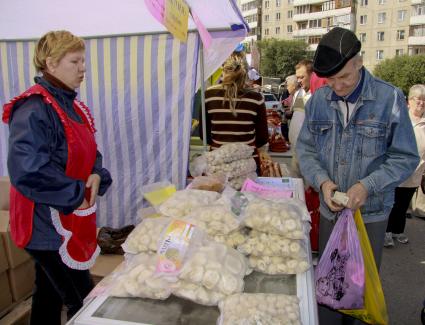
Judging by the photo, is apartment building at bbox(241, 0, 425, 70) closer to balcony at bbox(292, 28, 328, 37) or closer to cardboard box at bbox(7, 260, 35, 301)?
balcony at bbox(292, 28, 328, 37)

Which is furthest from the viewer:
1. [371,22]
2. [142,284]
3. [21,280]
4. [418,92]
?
[371,22]

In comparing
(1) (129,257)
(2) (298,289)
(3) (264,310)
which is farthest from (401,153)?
(1) (129,257)

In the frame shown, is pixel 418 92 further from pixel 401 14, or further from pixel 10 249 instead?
pixel 401 14

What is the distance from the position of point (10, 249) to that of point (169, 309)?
68.0 inches

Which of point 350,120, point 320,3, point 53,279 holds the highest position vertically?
point 320,3

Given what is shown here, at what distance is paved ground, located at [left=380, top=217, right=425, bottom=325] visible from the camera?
264cm

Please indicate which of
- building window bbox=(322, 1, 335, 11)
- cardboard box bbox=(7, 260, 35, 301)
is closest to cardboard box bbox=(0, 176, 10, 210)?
cardboard box bbox=(7, 260, 35, 301)

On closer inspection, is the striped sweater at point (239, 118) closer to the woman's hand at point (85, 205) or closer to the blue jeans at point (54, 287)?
the woman's hand at point (85, 205)

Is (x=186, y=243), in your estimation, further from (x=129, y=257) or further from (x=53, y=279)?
(x=53, y=279)

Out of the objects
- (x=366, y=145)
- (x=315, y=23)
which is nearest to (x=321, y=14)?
(x=315, y=23)

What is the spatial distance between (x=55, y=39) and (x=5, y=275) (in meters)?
1.59

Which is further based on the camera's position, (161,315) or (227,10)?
(227,10)

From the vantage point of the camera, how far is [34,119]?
1.47m

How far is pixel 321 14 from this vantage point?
49.7 meters
